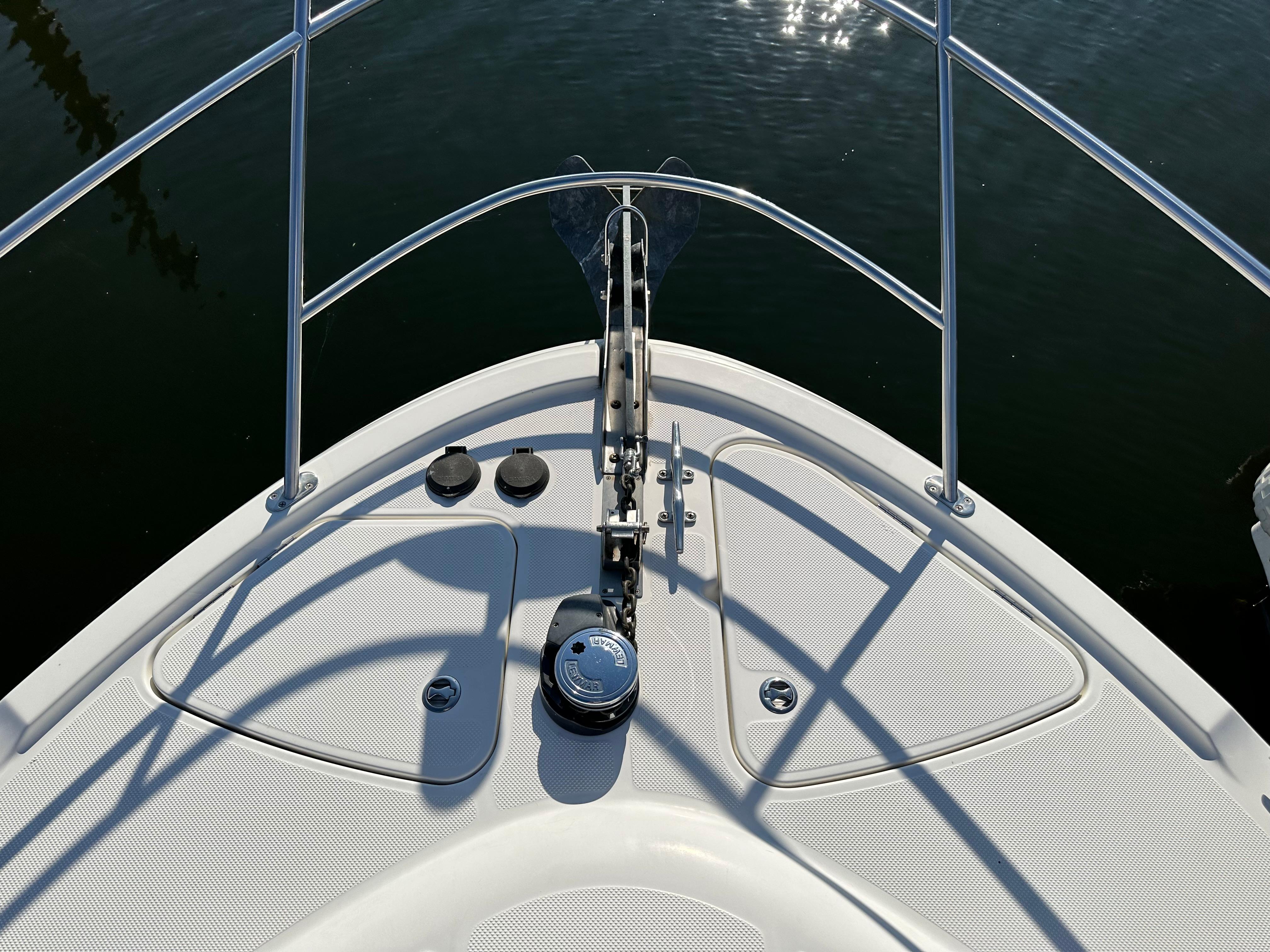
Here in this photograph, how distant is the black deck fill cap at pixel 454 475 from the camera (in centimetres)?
185

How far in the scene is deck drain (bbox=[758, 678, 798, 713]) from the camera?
58.5 inches

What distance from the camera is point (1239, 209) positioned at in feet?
15.4

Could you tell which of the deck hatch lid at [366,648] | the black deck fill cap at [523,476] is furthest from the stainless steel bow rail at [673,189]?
the black deck fill cap at [523,476]

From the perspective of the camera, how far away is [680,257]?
4.68 m

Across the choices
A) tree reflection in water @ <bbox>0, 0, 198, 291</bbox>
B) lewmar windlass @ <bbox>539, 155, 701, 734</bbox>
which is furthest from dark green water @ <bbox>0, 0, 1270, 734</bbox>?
lewmar windlass @ <bbox>539, 155, 701, 734</bbox>

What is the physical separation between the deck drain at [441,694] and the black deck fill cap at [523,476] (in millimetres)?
492

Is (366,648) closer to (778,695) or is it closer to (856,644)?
(778,695)

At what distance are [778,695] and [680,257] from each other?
3.62 meters

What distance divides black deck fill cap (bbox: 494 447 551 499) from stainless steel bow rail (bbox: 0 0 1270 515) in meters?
0.45

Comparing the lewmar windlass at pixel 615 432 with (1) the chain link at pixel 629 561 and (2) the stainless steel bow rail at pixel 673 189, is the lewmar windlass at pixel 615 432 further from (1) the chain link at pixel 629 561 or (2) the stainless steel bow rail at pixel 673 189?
(2) the stainless steel bow rail at pixel 673 189

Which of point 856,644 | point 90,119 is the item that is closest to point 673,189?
point 856,644

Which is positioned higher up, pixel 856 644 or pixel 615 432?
pixel 615 432

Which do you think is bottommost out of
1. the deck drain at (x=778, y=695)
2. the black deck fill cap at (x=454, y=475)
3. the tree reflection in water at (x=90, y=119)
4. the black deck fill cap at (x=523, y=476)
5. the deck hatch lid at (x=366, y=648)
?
the deck hatch lid at (x=366, y=648)

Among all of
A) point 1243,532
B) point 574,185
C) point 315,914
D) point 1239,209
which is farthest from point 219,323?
point 1239,209
